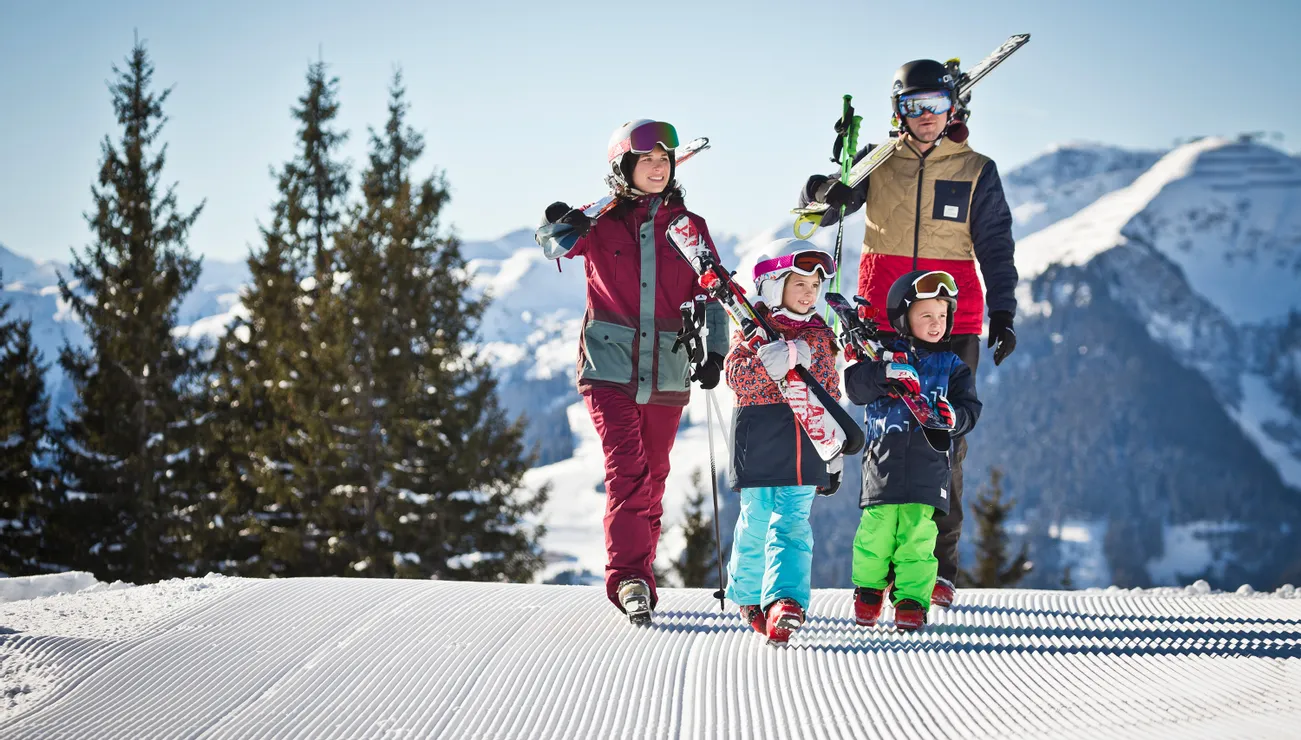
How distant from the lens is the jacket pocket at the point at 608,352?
4.64 meters

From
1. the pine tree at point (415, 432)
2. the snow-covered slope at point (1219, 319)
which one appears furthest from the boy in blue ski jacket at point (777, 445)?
the snow-covered slope at point (1219, 319)

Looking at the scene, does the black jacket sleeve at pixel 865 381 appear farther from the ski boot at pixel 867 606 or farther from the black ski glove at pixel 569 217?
the black ski glove at pixel 569 217

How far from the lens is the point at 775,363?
411 centimetres

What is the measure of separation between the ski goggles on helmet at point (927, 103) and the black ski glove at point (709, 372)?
5.25 ft

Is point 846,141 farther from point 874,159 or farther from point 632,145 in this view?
point 632,145

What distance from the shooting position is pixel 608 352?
4.66 m

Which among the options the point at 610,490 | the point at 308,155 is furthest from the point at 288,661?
the point at 308,155

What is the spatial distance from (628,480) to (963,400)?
154 cm

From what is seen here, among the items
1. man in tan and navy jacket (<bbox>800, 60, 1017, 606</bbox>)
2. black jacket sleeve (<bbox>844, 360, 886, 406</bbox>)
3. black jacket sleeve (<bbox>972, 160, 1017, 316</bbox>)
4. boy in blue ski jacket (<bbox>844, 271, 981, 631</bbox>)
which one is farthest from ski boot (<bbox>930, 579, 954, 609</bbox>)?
black jacket sleeve (<bbox>972, 160, 1017, 316</bbox>)

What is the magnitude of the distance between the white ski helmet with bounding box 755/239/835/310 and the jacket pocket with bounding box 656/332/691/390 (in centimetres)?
53

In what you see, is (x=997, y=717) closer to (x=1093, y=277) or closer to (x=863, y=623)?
(x=863, y=623)

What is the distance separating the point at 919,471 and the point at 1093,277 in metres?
196

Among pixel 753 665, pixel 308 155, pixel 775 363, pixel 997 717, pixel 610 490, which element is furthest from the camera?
pixel 308 155

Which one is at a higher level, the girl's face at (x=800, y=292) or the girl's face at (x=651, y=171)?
the girl's face at (x=651, y=171)
